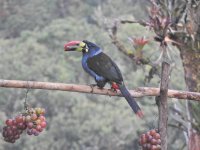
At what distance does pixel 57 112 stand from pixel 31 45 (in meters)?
3.48

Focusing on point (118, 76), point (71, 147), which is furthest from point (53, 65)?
point (118, 76)

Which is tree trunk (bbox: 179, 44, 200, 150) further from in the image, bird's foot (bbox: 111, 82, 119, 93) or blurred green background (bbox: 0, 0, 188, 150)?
blurred green background (bbox: 0, 0, 188, 150)

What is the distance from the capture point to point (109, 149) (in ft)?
44.9

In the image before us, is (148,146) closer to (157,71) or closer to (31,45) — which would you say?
(157,71)

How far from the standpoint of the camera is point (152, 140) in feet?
5.88

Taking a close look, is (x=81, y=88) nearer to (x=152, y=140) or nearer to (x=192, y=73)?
(x=152, y=140)

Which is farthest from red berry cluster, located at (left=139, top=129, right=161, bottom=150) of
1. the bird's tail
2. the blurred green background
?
the blurred green background

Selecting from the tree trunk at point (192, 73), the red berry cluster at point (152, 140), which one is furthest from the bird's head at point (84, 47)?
the tree trunk at point (192, 73)

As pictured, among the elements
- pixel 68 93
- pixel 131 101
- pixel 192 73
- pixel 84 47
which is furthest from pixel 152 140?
pixel 68 93

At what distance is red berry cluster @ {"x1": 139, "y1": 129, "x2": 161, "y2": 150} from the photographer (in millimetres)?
1792

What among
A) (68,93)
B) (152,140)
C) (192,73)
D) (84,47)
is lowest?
(68,93)

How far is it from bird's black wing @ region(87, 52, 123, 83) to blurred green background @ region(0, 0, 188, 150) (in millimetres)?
7794

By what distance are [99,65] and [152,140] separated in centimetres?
67

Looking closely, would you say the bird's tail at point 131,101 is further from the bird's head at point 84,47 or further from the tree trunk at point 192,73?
the tree trunk at point 192,73
